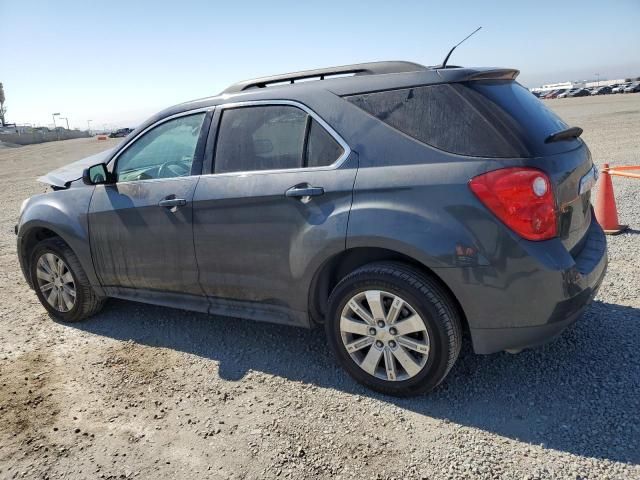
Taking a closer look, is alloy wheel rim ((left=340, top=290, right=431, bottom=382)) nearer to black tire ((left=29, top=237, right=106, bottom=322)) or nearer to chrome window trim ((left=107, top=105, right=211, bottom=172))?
chrome window trim ((left=107, top=105, right=211, bottom=172))

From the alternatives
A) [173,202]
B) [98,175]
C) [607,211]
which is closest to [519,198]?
[173,202]

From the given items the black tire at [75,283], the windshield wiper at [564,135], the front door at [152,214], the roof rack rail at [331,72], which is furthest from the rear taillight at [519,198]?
the black tire at [75,283]

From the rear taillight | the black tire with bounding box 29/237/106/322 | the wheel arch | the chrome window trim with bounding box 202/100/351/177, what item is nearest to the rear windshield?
the rear taillight

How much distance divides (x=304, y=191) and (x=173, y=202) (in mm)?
1082

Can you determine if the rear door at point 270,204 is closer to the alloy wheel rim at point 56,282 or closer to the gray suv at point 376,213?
the gray suv at point 376,213

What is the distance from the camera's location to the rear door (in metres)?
3.00

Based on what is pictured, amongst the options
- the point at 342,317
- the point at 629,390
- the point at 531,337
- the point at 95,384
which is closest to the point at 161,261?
the point at 95,384

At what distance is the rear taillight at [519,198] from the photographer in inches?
100

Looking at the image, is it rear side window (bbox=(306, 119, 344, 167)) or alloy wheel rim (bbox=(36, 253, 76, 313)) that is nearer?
rear side window (bbox=(306, 119, 344, 167))

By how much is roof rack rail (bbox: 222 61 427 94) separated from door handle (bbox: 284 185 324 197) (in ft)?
2.69

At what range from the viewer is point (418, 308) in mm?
2771

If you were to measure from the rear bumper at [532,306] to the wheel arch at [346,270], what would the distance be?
185 mm

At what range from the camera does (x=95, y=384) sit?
3463 mm

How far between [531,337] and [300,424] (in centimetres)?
136
